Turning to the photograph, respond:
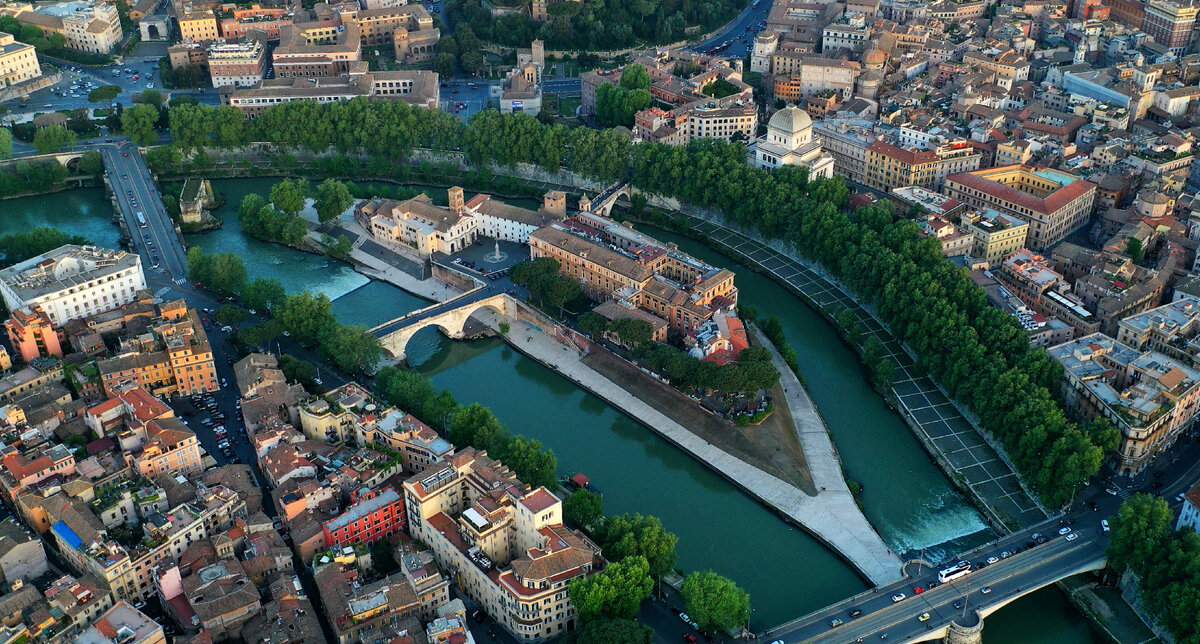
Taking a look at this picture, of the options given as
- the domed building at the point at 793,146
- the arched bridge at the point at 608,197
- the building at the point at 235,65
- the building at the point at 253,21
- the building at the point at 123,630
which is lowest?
the building at the point at 123,630

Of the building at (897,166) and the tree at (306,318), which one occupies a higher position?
the building at (897,166)

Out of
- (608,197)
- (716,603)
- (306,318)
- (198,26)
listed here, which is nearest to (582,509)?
(716,603)

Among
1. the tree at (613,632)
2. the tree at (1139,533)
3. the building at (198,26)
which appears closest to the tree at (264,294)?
the tree at (613,632)

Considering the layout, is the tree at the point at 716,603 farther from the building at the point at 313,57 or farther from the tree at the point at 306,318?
the building at the point at 313,57

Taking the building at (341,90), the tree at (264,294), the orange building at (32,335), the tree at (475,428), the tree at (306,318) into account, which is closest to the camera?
the tree at (475,428)

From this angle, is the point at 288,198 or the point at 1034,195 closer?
the point at 1034,195

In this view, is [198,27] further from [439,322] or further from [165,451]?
[165,451]
